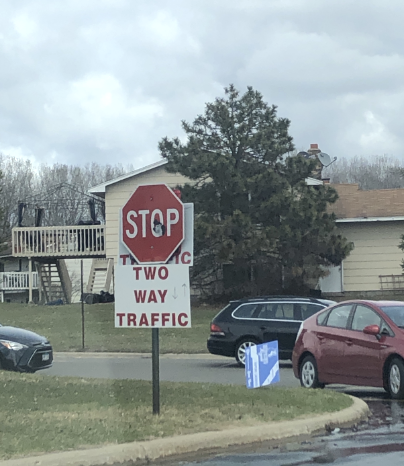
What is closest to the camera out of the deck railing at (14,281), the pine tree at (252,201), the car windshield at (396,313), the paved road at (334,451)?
the paved road at (334,451)

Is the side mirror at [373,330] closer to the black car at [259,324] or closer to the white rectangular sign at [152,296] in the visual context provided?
the white rectangular sign at [152,296]

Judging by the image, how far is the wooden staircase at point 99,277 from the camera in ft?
126

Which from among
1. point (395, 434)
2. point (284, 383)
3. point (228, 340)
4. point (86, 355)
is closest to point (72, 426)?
point (395, 434)

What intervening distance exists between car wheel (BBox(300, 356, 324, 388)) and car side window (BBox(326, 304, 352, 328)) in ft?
2.19

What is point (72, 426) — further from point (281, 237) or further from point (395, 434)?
point (281, 237)

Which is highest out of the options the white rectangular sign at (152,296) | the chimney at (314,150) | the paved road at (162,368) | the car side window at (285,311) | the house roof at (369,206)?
the chimney at (314,150)

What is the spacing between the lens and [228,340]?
1773 cm

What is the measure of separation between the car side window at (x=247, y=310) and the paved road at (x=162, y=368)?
1170 mm

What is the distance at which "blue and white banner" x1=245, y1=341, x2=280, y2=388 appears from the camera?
36.2 feet

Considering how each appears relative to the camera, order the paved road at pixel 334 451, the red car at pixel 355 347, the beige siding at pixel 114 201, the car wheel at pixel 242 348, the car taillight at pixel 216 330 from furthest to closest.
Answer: the beige siding at pixel 114 201 → the car taillight at pixel 216 330 → the car wheel at pixel 242 348 → the red car at pixel 355 347 → the paved road at pixel 334 451

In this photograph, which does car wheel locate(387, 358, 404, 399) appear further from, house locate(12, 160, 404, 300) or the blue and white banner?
house locate(12, 160, 404, 300)

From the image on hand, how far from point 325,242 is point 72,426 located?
20.0 metres

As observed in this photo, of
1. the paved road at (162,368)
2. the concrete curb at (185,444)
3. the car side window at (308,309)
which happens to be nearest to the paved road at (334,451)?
the concrete curb at (185,444)

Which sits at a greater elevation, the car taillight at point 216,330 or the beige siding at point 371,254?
the beige siding at point 371,254
